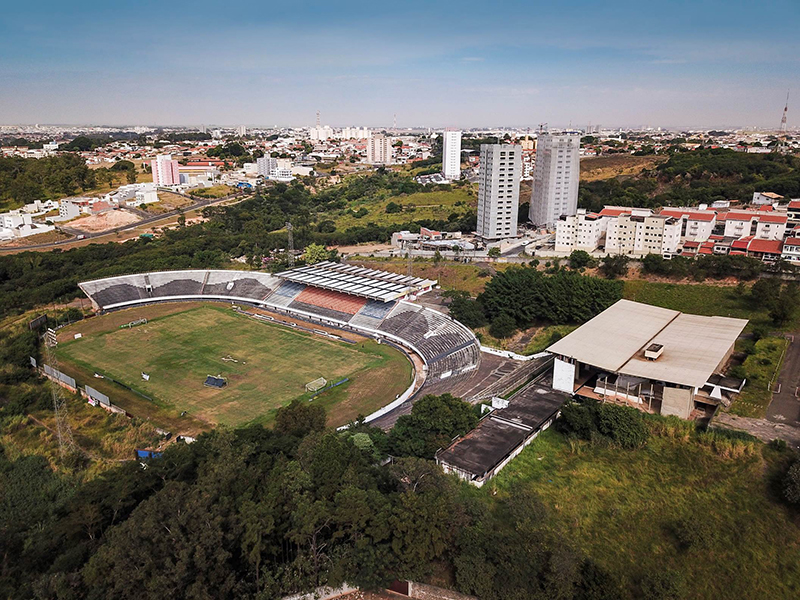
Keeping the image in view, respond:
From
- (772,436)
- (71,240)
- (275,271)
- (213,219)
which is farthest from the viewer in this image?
(213,219)

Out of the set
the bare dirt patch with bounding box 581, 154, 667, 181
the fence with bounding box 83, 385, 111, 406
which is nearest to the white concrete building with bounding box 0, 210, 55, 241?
the fence with bounding box 83, 385, 111, 406

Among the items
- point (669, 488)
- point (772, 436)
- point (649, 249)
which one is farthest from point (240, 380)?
point (649, 249)

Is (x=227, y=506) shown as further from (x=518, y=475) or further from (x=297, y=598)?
(x=518, y=475)

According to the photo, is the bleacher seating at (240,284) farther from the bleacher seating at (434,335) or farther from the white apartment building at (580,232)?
the white apartment building at (580,232)

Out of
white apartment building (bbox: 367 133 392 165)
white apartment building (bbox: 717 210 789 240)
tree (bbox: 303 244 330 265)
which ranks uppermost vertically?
white apartment building (bbox: 367 133 392 165)

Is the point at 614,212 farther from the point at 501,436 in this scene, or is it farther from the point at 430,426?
the point at 430,426

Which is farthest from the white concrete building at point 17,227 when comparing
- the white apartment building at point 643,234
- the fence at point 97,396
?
the white apartment building at point 643,234

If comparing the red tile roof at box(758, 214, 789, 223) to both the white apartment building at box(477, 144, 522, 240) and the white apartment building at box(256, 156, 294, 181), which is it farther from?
the white apartment building at box(256, 156, 294, 181)
